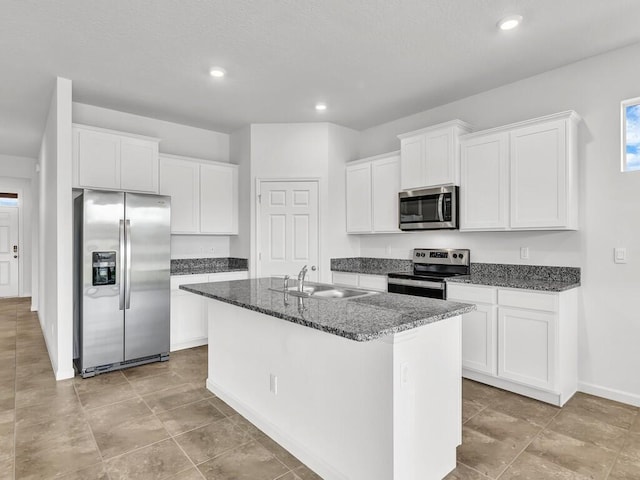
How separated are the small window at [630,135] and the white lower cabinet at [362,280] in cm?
238

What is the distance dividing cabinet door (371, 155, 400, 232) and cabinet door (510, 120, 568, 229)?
1.36 meters

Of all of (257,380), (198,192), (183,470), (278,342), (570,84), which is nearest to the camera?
(183,470)

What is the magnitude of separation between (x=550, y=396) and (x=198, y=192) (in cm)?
423

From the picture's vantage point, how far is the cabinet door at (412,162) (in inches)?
159

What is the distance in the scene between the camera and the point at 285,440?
234 centimetres

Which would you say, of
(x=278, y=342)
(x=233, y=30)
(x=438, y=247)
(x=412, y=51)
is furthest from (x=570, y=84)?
(x=278, y=342)

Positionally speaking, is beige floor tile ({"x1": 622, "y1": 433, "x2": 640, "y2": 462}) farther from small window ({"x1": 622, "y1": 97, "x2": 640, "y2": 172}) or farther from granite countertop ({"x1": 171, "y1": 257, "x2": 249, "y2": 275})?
granite countertop ({"x1": 171, "y1": 257, "x2": 249, "y2": 275})

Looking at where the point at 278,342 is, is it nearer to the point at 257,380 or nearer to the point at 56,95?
the point at 257,380

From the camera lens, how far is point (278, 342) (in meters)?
2.41

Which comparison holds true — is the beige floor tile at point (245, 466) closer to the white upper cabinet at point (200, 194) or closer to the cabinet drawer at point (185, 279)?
the cabinet drawer at point (185, 279)

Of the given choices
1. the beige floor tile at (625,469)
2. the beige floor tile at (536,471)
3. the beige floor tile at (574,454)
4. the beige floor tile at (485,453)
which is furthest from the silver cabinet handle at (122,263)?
the beige floor tile at (625,469)

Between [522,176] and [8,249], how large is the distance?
959cm

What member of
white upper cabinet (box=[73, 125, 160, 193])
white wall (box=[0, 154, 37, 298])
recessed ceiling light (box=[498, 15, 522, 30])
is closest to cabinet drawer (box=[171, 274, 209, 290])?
white upper cabinet (box=[73, 125, 160, 193])

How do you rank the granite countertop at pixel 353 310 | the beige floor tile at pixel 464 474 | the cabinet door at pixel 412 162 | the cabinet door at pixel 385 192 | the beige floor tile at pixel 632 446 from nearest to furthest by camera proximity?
the granite countertop at pixel 353 310
the beige floor tile at pixel 464 474
the beige floor tile at pixel 632 446
the cabinet door at pixel 412 162
the cabinet door at pixel 385 192
